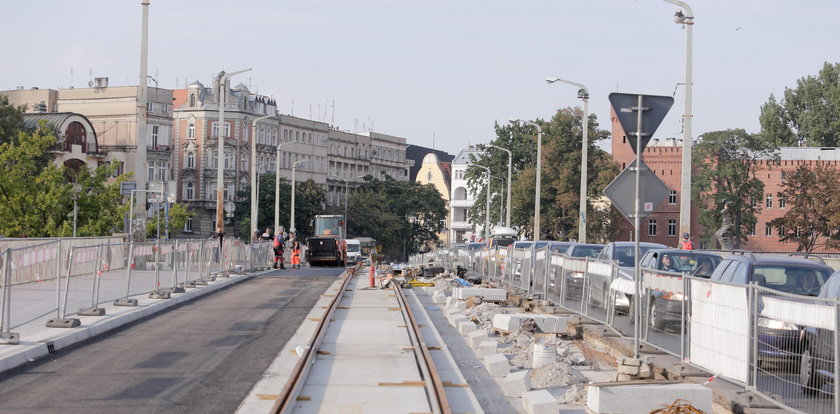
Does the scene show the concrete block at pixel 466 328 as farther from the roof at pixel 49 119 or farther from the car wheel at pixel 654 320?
the roof at pixel 49 119

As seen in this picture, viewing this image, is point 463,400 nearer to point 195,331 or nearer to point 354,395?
point 354,395

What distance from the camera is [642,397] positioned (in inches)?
442

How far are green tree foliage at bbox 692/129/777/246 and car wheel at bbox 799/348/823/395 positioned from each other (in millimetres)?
94255

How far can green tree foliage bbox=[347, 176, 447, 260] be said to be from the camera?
400ft

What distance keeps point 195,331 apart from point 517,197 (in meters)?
70.7

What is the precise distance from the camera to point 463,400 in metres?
12.1

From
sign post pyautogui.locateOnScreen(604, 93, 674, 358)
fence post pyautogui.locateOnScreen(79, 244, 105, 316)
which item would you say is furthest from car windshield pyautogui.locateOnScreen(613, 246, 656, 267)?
fence post pyautogui.locateOnScreen(79, 244, 105, 316)

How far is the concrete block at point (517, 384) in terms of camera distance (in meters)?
13.1

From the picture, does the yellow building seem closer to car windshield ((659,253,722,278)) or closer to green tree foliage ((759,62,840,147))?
green tree foliage ((759,62,840,147))

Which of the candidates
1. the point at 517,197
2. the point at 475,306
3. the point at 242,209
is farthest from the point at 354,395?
the point at 242,209

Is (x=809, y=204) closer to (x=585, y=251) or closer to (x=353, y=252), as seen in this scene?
(x=353, y=252)

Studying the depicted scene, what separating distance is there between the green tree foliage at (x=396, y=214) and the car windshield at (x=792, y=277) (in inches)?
4148

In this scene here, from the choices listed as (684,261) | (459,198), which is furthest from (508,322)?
(459,198)

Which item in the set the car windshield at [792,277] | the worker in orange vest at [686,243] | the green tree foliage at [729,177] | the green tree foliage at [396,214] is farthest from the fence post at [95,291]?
the green tree foliage at [396,214]
